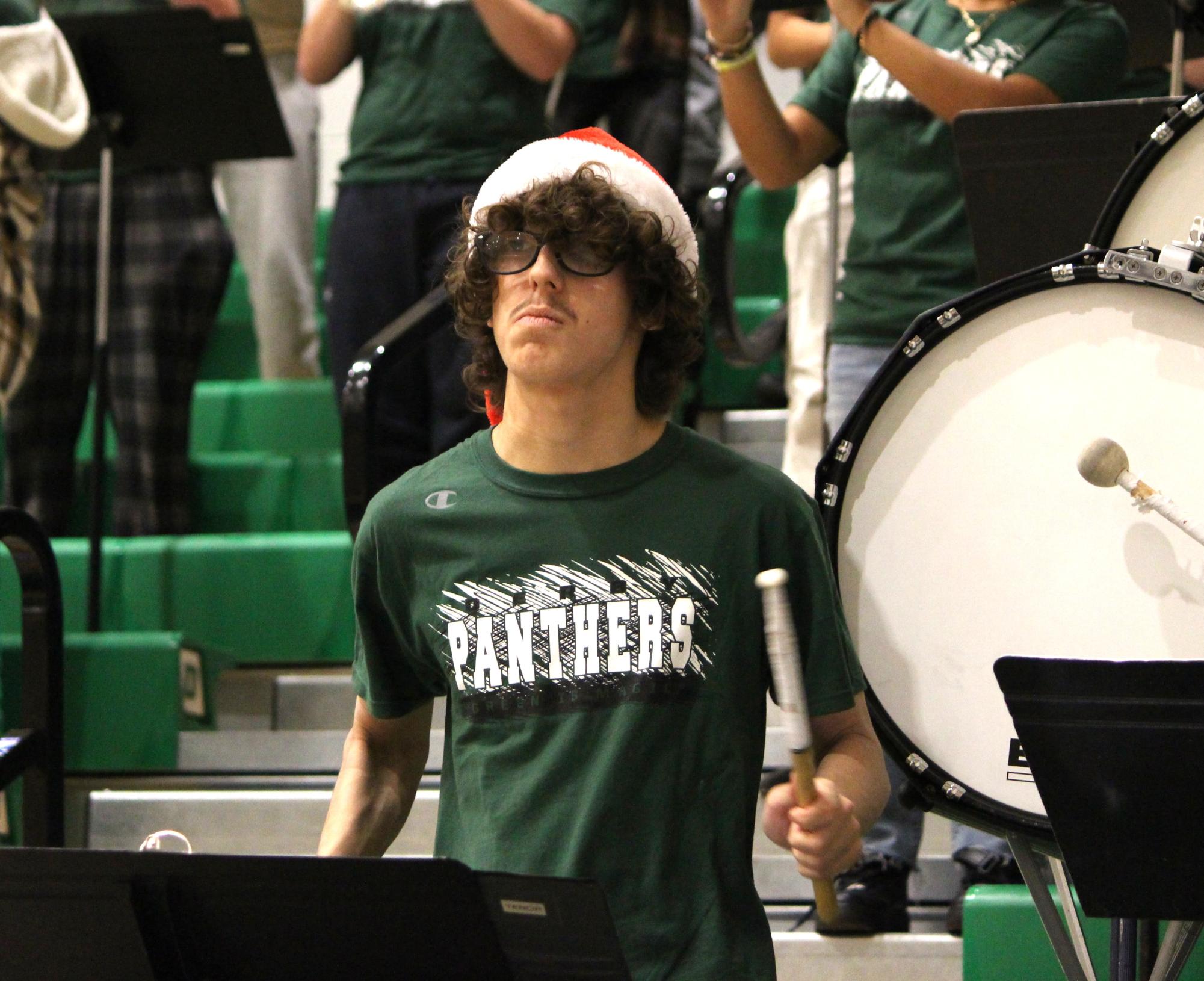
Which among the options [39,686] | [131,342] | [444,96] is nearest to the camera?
[39,686]

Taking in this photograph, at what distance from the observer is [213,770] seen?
3.79 meters

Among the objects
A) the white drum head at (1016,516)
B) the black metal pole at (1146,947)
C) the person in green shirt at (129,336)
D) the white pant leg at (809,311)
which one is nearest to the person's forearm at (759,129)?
the white pant leg at (809,311)

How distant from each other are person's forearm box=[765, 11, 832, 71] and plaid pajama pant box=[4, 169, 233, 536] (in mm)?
1485

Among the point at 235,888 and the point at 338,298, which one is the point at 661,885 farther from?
the point at 338,298

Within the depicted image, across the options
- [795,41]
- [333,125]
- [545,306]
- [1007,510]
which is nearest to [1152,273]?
[1007,510]

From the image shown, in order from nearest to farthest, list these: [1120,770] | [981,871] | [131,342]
→ 1. [1120,770]
2. [981,871]
3. [131,342]

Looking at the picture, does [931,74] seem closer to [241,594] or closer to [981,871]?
[981,871]

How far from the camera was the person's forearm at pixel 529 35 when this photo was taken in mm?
3795

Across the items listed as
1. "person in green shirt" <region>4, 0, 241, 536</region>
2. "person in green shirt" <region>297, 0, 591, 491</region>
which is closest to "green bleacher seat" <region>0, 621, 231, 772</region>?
"person in green shirt" <region>297, 0, 591, 491</region>

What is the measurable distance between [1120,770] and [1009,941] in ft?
2.57

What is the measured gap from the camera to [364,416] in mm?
3369

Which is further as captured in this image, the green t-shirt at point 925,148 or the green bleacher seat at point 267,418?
the green bleacher seat at point 267,418

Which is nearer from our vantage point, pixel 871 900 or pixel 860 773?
pixel 860 773

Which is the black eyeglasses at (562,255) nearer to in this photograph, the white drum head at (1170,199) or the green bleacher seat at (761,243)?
the white drum head at (1170,199)
